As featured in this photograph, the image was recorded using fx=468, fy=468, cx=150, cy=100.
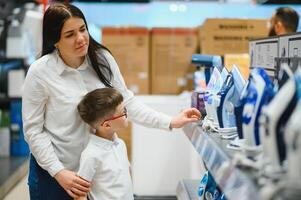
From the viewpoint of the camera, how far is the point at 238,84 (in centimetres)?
148

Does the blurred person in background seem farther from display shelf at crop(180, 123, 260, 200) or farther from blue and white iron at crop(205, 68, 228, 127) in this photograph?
display shelf at crop(180, 123, 260, 200)

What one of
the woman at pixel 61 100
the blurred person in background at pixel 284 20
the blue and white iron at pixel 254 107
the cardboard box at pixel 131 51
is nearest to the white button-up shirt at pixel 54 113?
the woman at pixel 61 100

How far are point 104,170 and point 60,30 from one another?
1.97 feet

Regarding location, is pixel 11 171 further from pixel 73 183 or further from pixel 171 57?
pixel 73 183

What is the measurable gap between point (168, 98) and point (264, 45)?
80.8 inches

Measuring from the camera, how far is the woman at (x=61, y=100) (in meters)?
1.92

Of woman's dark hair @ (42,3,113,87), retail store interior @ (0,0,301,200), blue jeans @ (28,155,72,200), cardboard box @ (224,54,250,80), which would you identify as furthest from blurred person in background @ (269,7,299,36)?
blue jeans @ (28,155,72,200)

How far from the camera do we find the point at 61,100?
1964 mm

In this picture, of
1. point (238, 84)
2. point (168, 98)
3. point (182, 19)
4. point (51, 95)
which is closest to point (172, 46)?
point (168, 98)

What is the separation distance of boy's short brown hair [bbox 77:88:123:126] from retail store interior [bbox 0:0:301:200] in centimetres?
33

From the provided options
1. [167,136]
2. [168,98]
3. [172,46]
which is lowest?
[167,136]

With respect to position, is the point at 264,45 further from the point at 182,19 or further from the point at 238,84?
the point at 182,19

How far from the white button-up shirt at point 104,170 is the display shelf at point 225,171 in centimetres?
47

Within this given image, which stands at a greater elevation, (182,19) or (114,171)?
(182,19)
